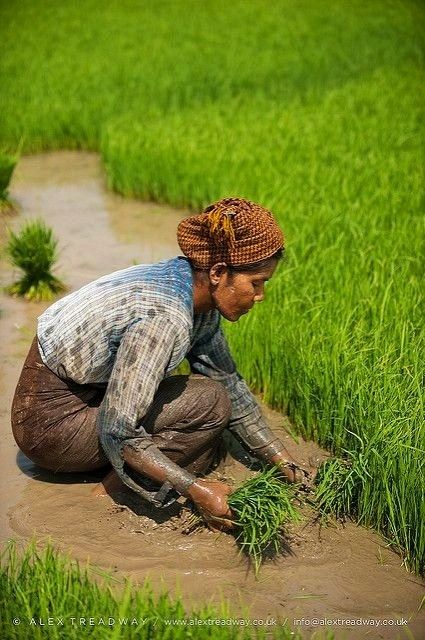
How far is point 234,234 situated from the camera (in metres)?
2.89

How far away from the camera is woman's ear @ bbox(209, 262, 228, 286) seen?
297 centimetres

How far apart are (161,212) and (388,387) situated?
3682 millimetres

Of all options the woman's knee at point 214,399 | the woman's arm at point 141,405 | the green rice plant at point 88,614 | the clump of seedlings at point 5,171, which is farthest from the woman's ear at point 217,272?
the clump of seedlings at point 5,171

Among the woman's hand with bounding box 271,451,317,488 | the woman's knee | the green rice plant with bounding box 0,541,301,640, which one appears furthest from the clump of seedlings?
the green rice plant with bounding box 0,541,301,640

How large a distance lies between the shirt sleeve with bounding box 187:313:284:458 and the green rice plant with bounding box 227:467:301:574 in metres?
0.44

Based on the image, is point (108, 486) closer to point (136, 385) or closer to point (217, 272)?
point (136, 385)

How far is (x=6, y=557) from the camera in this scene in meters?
3.02

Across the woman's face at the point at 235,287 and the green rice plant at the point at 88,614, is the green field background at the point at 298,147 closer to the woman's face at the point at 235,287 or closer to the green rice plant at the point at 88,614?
the woman's face at the point at 235,287

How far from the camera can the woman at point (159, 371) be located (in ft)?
9.50

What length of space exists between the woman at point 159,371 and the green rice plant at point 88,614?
425 millimetres

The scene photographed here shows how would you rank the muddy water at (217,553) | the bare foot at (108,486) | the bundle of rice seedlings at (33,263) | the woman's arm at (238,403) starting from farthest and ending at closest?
the bundle of rice seedlings at (33,263), the woman's arm at (238,403), the bare foot at (108,486), the muddy water at (217,553)

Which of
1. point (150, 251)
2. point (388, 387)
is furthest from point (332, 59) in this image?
point (388, 387)

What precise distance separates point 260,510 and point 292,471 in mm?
491

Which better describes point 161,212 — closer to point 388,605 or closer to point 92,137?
point 92,137
